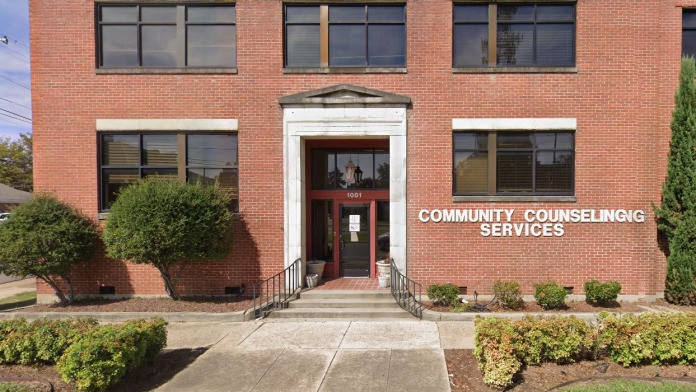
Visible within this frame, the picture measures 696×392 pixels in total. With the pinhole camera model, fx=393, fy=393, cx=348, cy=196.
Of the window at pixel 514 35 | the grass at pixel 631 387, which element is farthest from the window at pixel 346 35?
the grass at pixel 631 387

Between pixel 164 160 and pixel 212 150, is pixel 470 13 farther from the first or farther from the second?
pixel 164 160

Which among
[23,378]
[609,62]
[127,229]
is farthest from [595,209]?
[23,378]

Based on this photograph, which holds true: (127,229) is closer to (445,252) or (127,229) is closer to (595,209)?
(445,252)

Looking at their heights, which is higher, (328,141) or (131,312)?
(328,141)

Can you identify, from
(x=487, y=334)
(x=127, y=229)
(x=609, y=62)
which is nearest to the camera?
(x=487, y=334)

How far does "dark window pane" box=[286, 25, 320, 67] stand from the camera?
35.6 feet

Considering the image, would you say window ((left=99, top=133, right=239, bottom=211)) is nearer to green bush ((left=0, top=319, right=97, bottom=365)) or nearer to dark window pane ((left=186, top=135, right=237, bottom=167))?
dark window pane ((left=186, top=135, right=237, bottom=167))

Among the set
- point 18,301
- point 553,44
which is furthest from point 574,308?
point 18,301

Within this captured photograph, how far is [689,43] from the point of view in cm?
1054

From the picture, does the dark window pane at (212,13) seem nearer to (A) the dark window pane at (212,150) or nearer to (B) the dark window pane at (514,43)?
(A) the dark window pane at (212,150)

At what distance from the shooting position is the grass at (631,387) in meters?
5.19

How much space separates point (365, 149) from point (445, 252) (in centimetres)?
384

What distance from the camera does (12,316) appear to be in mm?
9562

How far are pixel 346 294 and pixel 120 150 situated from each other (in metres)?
7.39
